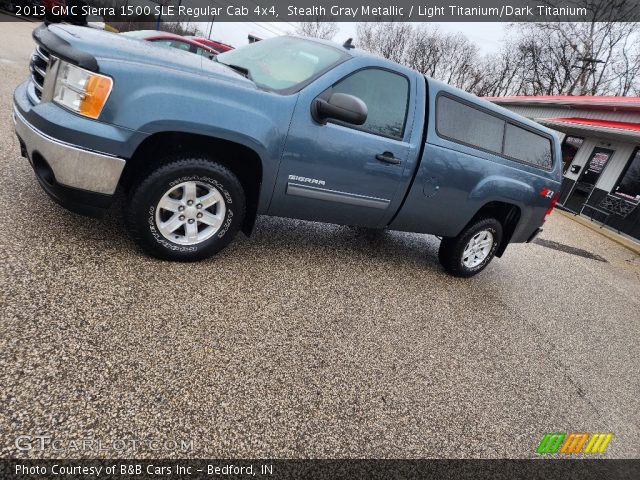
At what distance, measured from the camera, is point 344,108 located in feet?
9.36

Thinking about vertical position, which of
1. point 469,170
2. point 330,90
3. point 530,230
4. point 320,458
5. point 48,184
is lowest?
point 320,458

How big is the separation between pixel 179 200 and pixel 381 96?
1873mm

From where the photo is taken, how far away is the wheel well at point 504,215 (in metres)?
4.57

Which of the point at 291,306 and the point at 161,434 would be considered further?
the point at 291,306

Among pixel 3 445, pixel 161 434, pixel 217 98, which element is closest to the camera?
pixel 3 445

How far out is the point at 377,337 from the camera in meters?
3.03

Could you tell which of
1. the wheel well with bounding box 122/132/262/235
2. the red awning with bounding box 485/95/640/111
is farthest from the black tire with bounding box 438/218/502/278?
the red awning with bounding box 485/95/640/111

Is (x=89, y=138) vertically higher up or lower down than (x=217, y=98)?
lower down

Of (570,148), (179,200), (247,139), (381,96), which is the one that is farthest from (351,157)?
(570,148)

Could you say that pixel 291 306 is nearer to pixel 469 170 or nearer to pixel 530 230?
pixel 469 170

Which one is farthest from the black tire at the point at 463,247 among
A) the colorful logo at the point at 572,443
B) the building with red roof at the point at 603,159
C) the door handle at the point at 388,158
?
the building with red roof at the point at 603,159

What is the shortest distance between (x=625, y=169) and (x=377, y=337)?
47.9ft

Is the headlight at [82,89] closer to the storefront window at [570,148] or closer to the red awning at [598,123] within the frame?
the red awning at [598,123]

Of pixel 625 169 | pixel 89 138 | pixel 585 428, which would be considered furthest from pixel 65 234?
pixel 625 169
